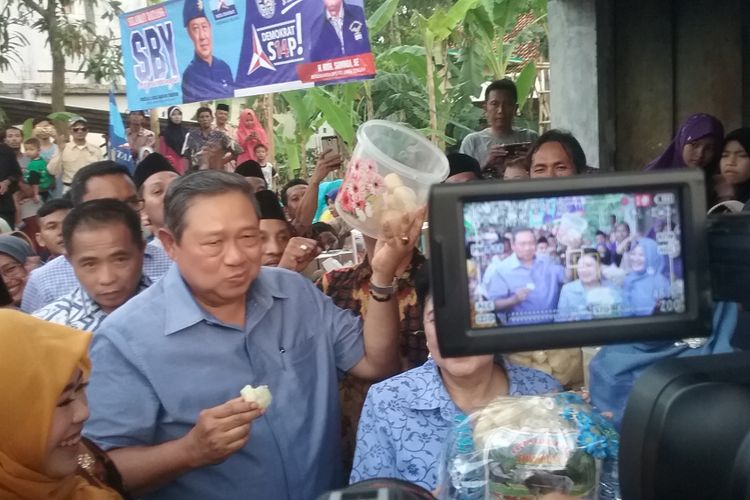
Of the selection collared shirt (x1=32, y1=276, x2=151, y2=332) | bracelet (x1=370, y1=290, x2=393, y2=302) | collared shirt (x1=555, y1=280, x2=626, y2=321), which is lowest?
collared shirt (x1=32, y1=276, x2=151, y2=332)

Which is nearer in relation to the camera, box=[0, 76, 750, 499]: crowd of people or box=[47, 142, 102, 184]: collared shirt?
box=[0, 76, 750, 499]: crowd of people

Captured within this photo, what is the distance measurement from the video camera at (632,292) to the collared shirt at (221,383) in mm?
1123

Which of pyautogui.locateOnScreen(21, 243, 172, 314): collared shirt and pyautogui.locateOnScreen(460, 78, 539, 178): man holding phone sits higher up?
pyautogui.locateOnScreen(460, 78, 539, 178): man holding phone

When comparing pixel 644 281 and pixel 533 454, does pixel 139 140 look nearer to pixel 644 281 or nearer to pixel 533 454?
pixel 533 454

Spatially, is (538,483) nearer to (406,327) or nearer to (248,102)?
(406,327)

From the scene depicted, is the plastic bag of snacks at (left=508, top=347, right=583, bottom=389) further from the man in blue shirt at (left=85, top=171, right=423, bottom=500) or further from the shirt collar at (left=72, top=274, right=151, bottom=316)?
the shirt collar at (left=72, top=274, right=151, bottom=316)

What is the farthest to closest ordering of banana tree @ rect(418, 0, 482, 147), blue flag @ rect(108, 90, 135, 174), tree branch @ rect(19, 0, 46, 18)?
tree branch @ rect(19, 0, 46, 18) < blue flag @ rect(108, 90, 135, 174) < banana tree @ rect(418, 0, 482, 147)

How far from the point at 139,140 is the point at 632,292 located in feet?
27.9

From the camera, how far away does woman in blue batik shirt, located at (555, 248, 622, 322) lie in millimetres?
896

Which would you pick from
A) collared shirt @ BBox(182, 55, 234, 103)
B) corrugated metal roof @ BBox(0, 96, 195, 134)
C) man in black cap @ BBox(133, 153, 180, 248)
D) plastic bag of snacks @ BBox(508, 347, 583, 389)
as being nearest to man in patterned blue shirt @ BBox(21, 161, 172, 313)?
man in black cap @ BBox(133, 153, 180, 248)

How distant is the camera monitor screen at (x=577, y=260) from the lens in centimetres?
86

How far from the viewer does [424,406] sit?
1939mm

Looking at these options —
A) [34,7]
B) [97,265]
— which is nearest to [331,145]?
[97,265]

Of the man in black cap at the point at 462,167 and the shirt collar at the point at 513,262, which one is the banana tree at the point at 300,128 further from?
the shirt collar at the point at 513,262
